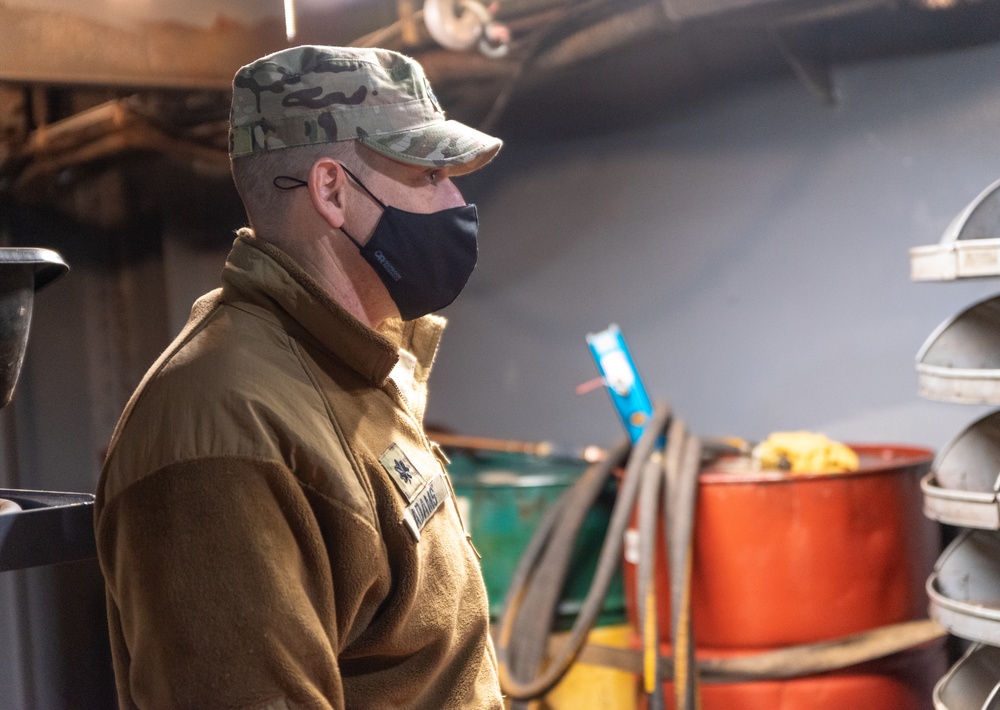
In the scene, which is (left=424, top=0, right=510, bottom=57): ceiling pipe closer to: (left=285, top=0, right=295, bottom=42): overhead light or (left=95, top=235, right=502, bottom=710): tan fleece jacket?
(left=285, top=0, right=295, bottom=42): overhead light

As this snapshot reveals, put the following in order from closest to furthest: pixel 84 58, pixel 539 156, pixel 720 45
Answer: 1. pixel 84 58
2. pixel 720 45
3. pixel 539 156

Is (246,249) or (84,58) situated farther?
(84,58)

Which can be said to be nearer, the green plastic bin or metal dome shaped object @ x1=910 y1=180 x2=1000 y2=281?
metal dome shaped object @ x1=910 y1=180 x2=1000 y2=281

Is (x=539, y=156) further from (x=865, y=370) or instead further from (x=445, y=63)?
(x=865, y=370)

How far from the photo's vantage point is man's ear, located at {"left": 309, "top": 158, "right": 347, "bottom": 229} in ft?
4.26

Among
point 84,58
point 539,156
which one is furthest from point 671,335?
point 84,58

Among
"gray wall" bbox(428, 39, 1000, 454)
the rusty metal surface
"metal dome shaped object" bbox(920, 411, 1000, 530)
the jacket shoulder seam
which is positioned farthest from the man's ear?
"gray wall" bbox(428, 39, 1000, 454)

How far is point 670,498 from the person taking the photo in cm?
263

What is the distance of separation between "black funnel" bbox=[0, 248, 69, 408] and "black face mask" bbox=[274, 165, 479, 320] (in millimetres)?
315

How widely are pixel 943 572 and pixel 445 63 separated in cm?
205

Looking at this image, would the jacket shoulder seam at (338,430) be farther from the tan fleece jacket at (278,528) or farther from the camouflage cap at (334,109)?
the camouflage cap at (334,109)

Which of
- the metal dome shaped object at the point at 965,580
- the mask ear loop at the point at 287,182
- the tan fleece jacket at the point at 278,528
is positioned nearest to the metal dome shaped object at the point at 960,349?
the metal dome shaped object at the point at 965,580

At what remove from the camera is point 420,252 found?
1.37 m

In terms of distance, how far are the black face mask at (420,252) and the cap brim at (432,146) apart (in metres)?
0.06
